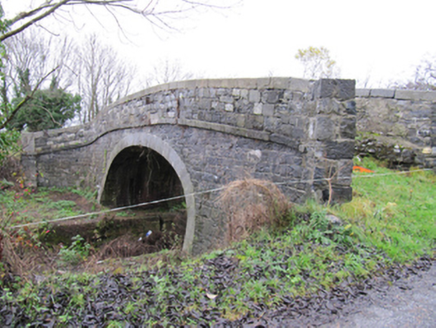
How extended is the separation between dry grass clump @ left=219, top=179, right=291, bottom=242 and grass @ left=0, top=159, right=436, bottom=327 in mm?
145

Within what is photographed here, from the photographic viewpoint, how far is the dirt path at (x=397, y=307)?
7.22 ft

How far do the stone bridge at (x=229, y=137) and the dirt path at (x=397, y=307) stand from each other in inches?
65.0

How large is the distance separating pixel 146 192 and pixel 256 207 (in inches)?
307

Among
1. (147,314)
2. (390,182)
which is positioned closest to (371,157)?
(390,182)

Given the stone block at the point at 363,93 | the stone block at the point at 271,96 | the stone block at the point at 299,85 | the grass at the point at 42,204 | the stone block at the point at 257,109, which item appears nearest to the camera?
the stone block at the point at 299,85

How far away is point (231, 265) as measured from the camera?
10.3 ft

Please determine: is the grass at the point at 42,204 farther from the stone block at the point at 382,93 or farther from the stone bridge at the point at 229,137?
the stone block at the point at 382,93

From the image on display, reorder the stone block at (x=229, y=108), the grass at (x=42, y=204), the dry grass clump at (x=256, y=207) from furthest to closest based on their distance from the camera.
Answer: the grass at (x=42, y=204)
the stone block at (x=229, y=108)
the dry grass clump at (x=256, y=207)

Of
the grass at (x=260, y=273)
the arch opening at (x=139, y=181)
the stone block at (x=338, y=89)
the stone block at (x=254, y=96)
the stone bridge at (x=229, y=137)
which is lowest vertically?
the arch opening at (x=139, y=181)

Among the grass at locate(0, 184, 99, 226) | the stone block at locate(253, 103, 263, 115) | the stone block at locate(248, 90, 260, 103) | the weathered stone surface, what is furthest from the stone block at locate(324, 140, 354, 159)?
the grass at locate(0, 184, 99, 226)

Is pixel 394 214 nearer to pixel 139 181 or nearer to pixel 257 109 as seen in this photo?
pixel 257 109

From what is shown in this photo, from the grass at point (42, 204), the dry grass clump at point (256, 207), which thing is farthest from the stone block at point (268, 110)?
the grass at point (42, 204)

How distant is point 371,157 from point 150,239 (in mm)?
6106

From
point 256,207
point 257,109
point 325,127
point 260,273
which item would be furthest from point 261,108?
point 260,273
